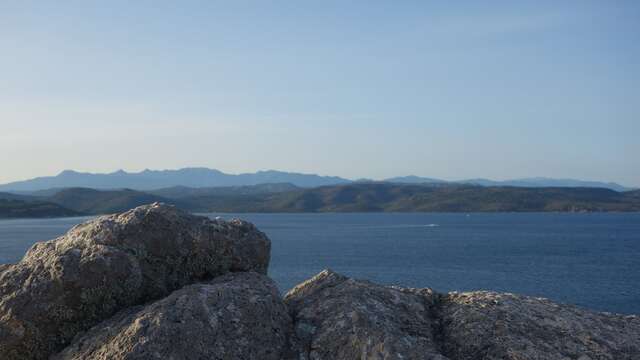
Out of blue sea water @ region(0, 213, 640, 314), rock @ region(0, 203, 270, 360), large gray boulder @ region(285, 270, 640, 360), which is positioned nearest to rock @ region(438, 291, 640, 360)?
large gray boulder @ region(285, 270, 640, 360)

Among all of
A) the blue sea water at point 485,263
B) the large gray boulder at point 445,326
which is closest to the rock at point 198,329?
the large gray boulder at point 445,326

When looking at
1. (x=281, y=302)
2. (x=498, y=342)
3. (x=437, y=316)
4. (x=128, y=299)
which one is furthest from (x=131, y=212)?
(x=498, y=342)

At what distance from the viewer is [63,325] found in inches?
380

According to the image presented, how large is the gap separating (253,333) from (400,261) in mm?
113629

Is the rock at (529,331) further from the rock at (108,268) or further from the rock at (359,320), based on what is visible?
the rock at (108,268)

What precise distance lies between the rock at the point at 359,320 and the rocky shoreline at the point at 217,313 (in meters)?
0.02

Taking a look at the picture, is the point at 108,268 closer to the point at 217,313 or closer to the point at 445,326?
the point at 217,313

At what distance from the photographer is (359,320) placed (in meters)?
9.80

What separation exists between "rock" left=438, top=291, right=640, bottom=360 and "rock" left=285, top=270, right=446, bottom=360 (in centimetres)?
47

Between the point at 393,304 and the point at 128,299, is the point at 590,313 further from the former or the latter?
the point at 128,299

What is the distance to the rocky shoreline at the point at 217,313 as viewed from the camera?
9.29 m

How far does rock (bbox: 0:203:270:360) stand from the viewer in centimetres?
959

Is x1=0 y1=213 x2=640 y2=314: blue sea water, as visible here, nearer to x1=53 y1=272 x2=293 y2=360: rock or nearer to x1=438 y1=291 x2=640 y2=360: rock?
x1=438 y1=291 x2=640 y2=360: rock

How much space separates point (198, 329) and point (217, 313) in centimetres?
46
